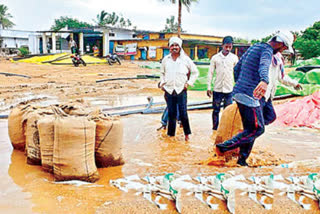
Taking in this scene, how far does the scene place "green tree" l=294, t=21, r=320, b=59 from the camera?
23484 millimetres

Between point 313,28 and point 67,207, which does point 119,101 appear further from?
point 313,28

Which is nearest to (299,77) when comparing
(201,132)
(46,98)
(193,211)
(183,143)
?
(201,132)

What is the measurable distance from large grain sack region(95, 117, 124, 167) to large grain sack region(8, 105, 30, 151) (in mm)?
1183

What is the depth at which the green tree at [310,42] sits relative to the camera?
77.0ft

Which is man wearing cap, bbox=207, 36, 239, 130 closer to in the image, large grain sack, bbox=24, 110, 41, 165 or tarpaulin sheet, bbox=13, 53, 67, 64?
large grain sack, bbox=24, 110, 41, 165

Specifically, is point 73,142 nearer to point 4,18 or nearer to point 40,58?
point 40,58

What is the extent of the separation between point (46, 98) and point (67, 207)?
6.89m

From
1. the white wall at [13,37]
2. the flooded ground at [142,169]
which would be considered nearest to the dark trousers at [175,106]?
the flooded ground at [142,169]

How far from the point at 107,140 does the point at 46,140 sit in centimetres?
57

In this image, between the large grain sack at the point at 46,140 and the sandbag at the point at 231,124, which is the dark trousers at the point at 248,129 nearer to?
the sandbag at the point at 231,124

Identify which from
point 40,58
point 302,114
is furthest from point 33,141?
point 40,58

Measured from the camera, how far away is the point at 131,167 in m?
3.24

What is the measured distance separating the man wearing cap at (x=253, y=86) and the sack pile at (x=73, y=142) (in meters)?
1.31

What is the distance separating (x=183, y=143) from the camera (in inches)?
173
